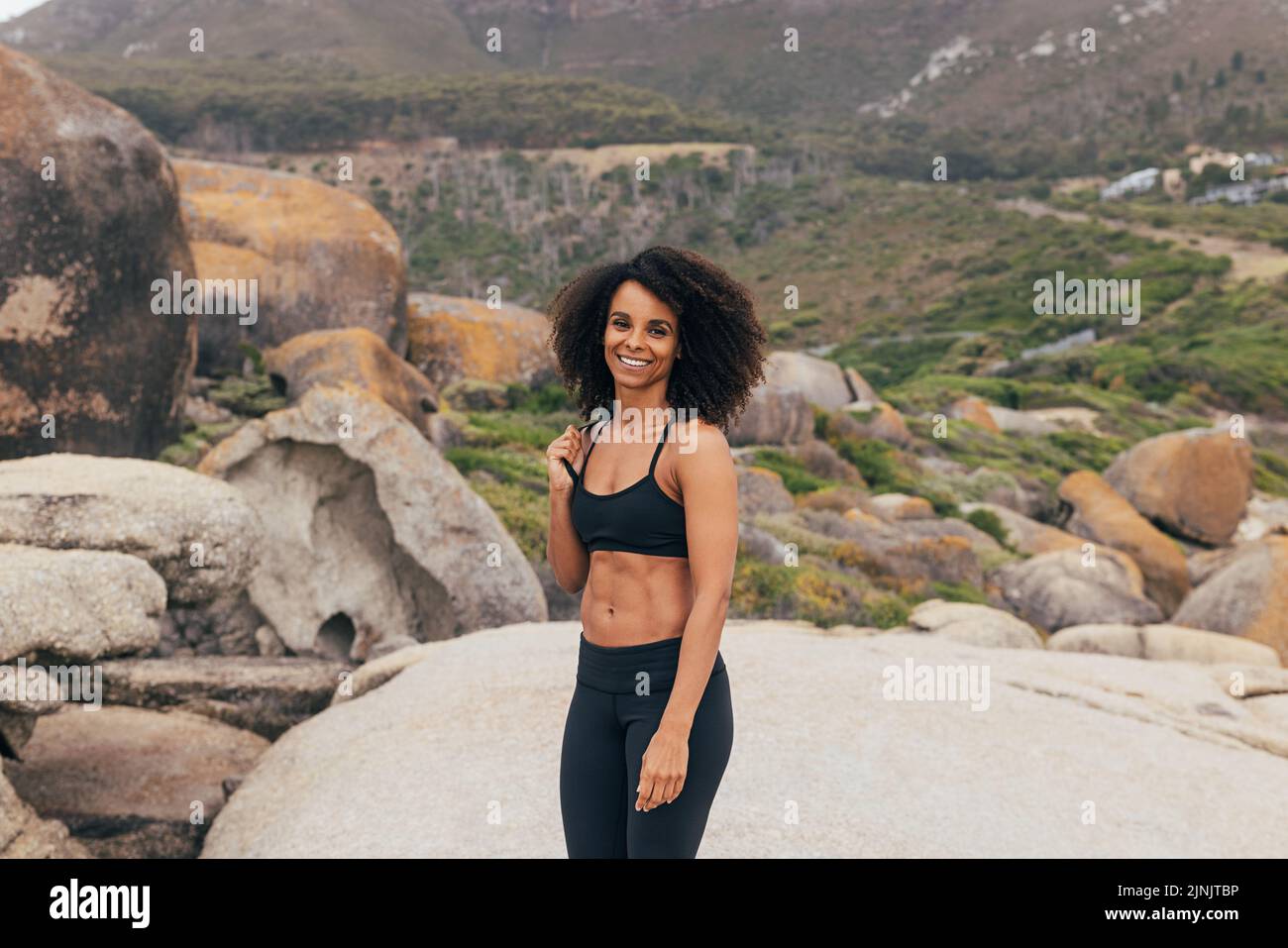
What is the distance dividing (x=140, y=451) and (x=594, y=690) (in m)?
9.68

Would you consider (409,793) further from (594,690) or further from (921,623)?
(921,623)

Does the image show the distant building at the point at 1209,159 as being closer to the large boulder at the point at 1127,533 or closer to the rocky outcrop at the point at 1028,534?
the large boulder at the point at 1127,533

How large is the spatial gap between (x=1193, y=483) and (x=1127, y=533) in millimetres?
2765

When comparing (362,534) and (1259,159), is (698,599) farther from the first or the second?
(1259,159)

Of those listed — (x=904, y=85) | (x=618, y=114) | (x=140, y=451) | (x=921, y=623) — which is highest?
(x=904, y=85)

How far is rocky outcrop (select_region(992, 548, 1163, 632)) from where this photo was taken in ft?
48.3

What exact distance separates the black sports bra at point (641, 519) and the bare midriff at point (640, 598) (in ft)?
0.08

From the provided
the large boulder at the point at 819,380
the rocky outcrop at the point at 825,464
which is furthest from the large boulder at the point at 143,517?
the large boulder at the point at 819,380

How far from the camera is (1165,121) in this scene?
9906cm

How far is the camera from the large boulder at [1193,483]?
787 inches

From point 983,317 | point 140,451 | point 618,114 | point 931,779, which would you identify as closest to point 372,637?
point 140,451

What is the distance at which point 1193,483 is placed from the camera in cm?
2005

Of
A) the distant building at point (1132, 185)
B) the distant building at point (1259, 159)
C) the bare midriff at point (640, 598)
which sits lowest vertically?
the bare midriff at point (640, 598)

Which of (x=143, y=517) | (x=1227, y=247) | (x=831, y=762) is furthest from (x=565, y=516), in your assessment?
(x=1227, y=247)
